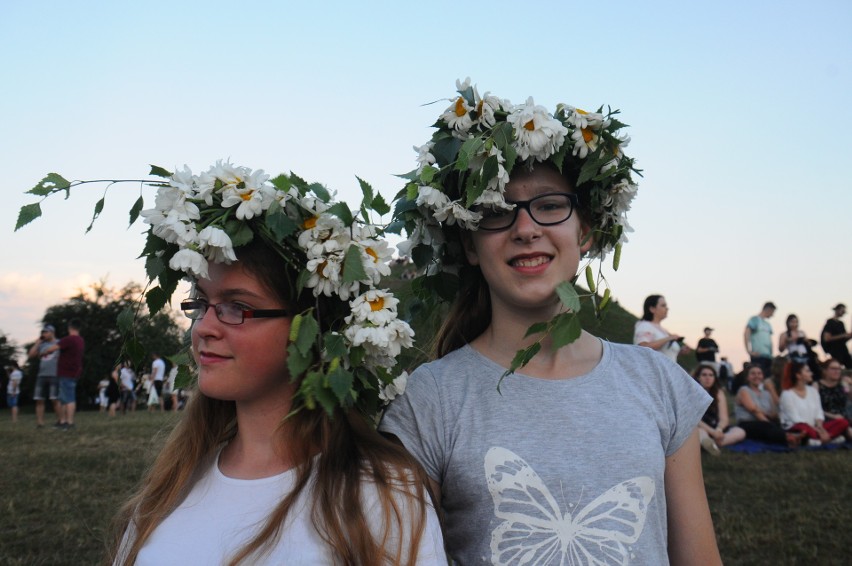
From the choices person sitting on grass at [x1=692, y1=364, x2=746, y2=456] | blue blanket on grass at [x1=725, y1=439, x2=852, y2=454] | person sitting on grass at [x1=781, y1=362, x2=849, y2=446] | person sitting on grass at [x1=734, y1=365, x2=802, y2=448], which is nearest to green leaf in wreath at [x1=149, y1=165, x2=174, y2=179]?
person sitting on grass at [x1=692, y1=364, x2=746, y2=456]

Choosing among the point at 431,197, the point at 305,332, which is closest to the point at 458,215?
the point at 431,197

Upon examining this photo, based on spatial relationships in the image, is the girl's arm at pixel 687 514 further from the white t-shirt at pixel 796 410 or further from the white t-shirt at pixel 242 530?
the white t-shirt at pixel 796 410

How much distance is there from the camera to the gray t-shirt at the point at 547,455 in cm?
226

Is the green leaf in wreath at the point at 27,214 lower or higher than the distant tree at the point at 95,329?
higher

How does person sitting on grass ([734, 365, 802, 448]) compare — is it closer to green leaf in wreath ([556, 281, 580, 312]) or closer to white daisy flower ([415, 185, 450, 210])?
green leaf in wreath ([556, 281, 580, 312])

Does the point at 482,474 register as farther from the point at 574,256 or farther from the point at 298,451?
the point at 574,256

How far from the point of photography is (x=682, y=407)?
2510mm

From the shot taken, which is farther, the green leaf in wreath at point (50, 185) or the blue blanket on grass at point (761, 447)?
the blue blanket on grass at point (761, 447)

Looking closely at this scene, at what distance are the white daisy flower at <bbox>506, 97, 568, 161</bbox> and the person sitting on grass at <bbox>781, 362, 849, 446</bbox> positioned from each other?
9370 millimetres

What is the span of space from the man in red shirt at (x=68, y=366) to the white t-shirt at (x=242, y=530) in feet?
39.3

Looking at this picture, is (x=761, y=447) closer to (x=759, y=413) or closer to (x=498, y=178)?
(x=759, y=413)

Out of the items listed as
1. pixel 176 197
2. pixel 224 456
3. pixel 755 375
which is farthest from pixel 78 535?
pixel 755 375

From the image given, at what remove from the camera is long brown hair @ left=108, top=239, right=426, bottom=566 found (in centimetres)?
204

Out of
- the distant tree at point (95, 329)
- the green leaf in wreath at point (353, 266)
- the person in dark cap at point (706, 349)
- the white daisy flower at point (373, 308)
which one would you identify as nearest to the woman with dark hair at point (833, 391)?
the person in dark cap at point (706, 349)
